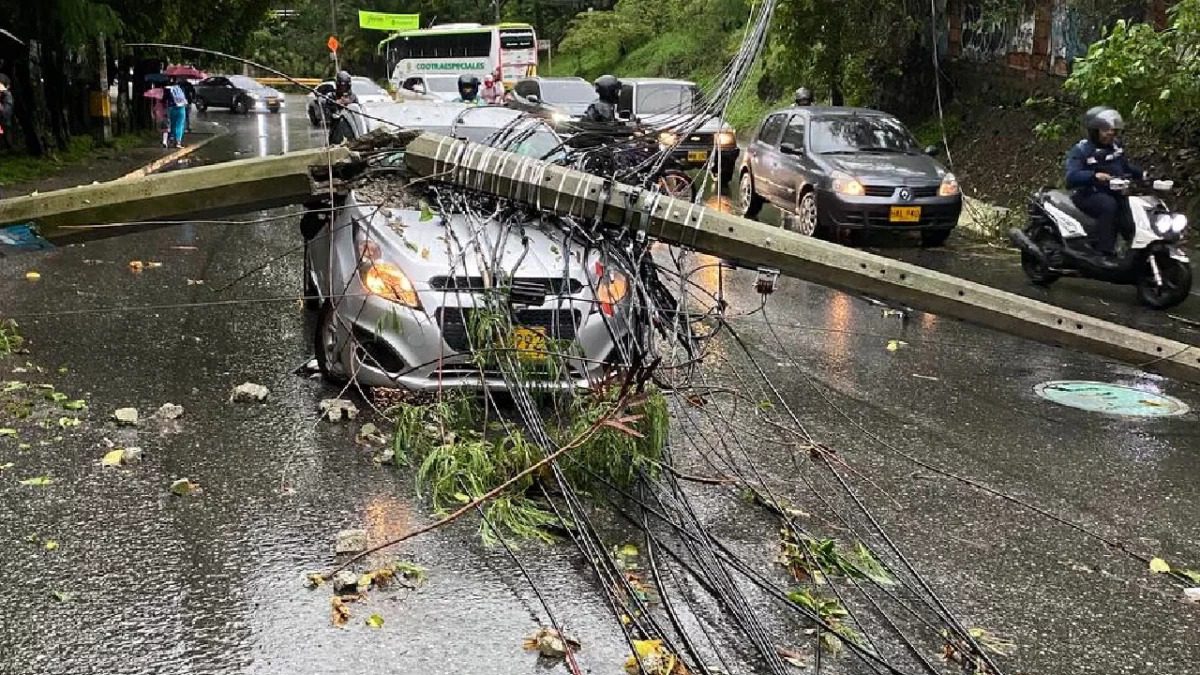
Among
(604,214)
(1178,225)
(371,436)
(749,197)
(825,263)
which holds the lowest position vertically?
(371,436)

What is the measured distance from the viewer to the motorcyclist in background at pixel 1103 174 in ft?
37.4

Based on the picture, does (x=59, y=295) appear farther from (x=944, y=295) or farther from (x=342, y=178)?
(x=944, y=295)

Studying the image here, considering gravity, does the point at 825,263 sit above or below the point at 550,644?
above

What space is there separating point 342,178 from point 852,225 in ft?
31.4

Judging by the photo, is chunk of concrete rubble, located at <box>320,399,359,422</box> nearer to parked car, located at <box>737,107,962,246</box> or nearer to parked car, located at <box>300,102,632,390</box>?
parked car, located at <box>300,102,632,390</box>

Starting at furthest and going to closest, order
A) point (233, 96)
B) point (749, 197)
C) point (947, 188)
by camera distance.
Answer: point (233, 96), point (749, 197), point (947, 188)

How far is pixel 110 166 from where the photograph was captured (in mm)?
24094

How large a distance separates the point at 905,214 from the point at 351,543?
35.8ft

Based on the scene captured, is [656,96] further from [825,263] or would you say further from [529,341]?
[825,263]

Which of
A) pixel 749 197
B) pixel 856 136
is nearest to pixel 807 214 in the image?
pixel 856 136

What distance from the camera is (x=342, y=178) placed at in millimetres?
6168

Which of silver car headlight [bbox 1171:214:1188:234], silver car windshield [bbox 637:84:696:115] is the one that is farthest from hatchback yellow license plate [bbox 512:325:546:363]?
silver car windshield [bbox 637:84:696:115]

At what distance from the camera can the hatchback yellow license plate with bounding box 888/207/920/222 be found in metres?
14.6

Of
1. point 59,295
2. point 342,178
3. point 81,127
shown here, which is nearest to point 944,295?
point 342,178
